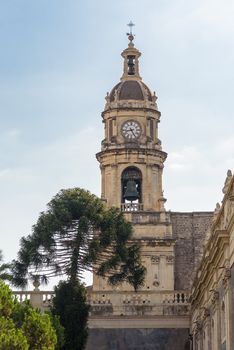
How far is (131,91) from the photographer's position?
2872 inches

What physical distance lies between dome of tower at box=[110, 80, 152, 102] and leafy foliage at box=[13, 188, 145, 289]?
20199 mm


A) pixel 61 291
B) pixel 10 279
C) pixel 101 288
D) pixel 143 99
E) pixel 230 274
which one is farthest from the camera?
pixel 143 99

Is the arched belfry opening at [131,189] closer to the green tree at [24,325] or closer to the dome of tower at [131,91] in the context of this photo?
the dome of tower at [131,91]

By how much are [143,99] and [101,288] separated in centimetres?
1320

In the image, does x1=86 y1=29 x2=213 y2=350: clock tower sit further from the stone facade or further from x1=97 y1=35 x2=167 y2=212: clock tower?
the stone facade

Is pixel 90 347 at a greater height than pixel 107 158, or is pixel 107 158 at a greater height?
pixel 107 158

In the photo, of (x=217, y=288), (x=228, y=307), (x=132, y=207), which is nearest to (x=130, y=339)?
(x=217, y=288)

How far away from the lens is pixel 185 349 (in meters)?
56.5

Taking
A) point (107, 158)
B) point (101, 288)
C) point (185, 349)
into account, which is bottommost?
point (185, 349)

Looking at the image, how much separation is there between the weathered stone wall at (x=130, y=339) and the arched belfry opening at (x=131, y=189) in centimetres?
1503

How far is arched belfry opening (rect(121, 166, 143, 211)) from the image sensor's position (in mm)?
69875

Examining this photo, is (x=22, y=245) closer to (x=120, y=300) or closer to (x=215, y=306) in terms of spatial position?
(x=120, y=300)

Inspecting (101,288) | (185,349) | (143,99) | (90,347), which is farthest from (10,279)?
(143,99)

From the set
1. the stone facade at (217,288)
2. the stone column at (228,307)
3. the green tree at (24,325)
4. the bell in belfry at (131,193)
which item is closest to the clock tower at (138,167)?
the bell in belfry at (131,193)
